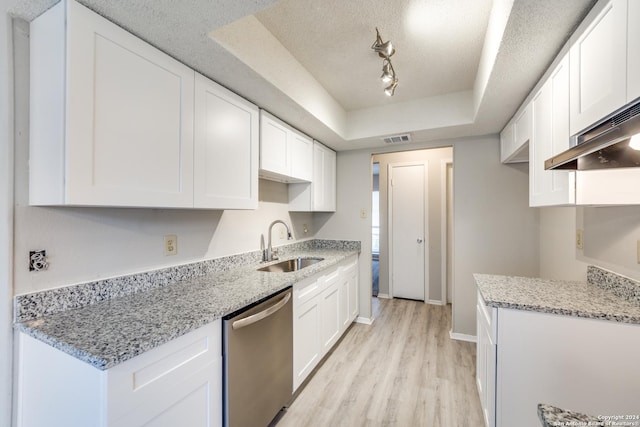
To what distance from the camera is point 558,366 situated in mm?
1289

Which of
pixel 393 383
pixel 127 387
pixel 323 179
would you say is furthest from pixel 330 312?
pixel 127 387

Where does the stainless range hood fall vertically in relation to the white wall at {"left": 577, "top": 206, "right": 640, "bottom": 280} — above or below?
above

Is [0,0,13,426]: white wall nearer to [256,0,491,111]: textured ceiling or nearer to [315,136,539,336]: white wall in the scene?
[256,0,491,111]: textured ceiling

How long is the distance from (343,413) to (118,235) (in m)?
1.73

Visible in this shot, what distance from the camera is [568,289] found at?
5.16ft

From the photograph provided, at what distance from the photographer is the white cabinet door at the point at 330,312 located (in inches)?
92.0

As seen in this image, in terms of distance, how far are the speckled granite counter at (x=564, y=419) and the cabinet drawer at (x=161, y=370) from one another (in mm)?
1126

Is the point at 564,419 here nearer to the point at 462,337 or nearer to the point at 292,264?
the point at 292,264

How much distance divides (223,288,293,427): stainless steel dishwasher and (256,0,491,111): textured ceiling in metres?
1.63

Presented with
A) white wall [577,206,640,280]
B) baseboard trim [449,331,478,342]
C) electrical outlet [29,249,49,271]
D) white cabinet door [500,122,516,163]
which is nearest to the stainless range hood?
white wall [577,206,640,280]

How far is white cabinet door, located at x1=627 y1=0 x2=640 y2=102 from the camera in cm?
85

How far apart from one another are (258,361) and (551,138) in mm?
1986

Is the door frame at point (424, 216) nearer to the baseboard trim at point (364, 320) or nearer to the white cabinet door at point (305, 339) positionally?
the baseboard trim at point (364, 320)

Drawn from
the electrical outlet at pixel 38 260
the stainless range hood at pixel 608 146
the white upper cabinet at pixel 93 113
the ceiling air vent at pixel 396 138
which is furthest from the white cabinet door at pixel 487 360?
the electrical outlet at pixel 38 260
